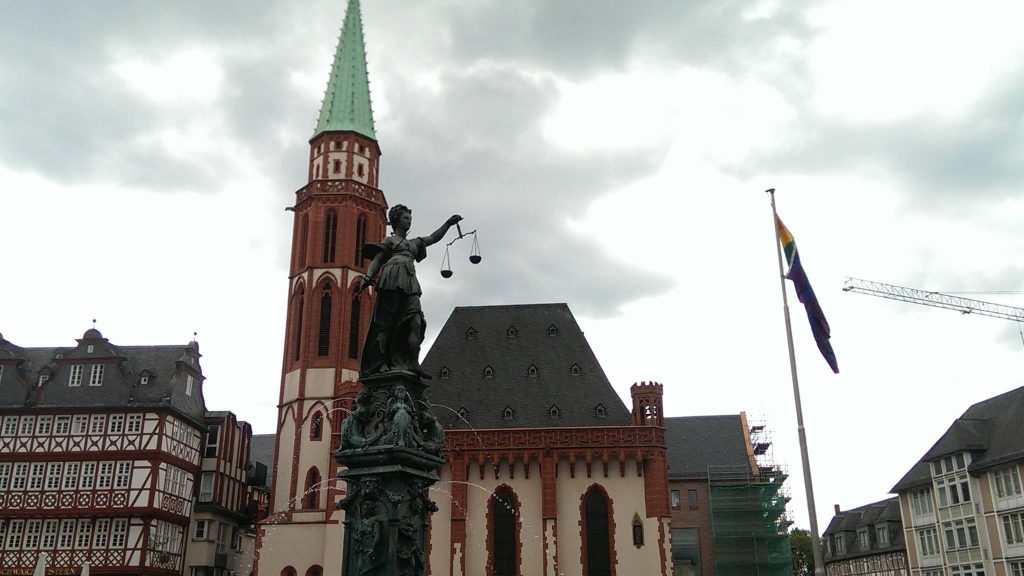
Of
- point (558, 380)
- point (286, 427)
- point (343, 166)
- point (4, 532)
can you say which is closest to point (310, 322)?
point (286, 427)

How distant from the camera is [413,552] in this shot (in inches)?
421

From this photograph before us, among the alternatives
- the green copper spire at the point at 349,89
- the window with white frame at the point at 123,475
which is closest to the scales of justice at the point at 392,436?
the window with white frame at the point at 123,475

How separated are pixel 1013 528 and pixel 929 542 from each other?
931cm

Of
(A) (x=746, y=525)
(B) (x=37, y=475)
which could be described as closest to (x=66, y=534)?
(B) (x=37, y=475)

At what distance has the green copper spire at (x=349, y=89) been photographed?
56.6 meters

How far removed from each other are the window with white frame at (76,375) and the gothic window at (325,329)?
13666 millimetres

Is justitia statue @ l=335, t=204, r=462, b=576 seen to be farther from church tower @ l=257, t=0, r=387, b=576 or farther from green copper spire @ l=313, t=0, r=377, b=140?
green copper spire @ l=313, t=0, r=377, b=140

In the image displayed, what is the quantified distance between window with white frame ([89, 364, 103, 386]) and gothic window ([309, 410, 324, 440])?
12.6 meters

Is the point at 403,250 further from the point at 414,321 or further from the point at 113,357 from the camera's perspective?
the point at 113,357

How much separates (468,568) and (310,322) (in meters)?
17.5

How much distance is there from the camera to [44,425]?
4781cm

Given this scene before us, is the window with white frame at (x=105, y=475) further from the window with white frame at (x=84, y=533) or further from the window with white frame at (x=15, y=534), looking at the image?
the window with white frame at (x=15, y=534)

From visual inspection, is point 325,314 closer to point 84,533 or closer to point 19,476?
point 84,533

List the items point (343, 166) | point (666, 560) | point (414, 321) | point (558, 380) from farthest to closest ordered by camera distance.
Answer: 1. point (343, 166)
2. point (558, 380)
3. point (666, 560)
4. point (414, 321)
